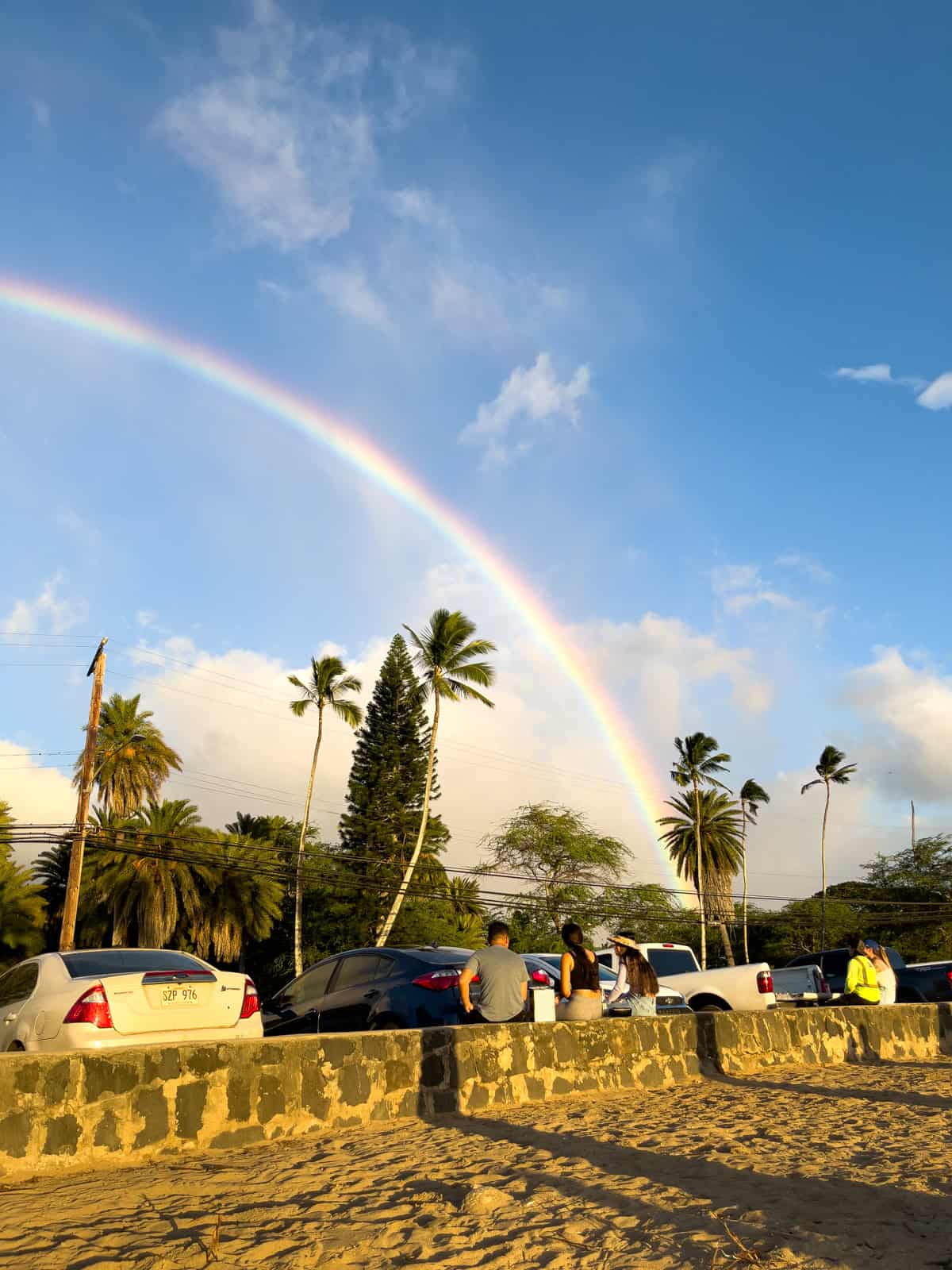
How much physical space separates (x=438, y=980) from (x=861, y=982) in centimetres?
594

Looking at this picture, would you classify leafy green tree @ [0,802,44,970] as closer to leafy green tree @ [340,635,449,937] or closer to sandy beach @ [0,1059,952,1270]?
leafy green tree @ [340,635,449,937]

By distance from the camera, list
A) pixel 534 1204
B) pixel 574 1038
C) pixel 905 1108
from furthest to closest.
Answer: pixel 574 1038 < pixel 905 1108 < pixel 534 1204

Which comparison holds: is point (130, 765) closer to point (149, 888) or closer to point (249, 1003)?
point (149, 888)

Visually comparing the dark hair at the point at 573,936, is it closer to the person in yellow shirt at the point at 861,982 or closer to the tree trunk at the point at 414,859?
the person in yellow shirt at the point at 861,982

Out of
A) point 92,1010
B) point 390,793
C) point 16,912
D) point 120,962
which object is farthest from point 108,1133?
point 390,793

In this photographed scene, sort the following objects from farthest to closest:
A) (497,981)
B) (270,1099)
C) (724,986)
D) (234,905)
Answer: (234,905), (724,986), (497,981), (270,1099)

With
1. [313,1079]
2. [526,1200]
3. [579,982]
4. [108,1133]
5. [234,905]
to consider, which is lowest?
[526,1200]

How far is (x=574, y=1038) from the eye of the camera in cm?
822

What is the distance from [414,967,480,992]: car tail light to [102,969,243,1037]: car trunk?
1890mm

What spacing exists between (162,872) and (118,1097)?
35967 millimetres

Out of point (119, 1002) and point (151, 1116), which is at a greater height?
point (119, 1002)

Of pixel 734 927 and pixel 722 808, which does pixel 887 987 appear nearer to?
pixel 722 808

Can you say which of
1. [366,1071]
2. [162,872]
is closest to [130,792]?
[162,872]

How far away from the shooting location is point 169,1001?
7566mm
